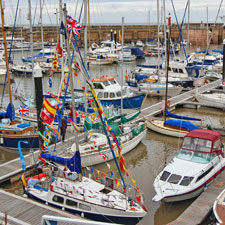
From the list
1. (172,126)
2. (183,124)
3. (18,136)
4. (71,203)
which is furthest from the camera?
(172,126)

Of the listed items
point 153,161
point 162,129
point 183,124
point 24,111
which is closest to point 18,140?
point 24,111

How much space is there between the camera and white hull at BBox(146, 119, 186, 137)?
2037 centimetres

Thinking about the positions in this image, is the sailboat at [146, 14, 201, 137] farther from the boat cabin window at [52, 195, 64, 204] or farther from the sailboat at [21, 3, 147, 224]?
the boat cabin window at [52, 195, 64, 204]

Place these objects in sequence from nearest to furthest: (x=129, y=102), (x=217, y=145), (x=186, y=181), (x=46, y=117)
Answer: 1. (x=186, y=181)
2. (x=46, y=117)
3. (x=217, y=145)
4. (x=129, y=102)

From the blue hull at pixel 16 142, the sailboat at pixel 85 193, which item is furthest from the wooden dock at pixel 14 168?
the sailboat at pixel 85 193

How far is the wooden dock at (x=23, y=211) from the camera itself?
37.3ft

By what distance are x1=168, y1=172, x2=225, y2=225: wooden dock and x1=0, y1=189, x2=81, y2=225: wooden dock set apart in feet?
12.1

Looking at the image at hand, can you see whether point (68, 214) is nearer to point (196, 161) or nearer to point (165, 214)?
point (165, 214)

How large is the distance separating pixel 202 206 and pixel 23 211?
617 centimetres

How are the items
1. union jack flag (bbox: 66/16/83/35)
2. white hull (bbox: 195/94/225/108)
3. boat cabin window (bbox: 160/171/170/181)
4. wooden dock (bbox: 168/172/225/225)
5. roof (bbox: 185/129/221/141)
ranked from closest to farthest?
wooden dock (bbox: 168/172/225/225)
boat cabin window (bbox: 160/171/170/181)
union jack flag (bbox: 66/16/83/35)
roof (bbox: 185/129/221/141)
white hull (bbox: 195/94/225/108)

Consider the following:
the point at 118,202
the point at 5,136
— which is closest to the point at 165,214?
the point at 118,202

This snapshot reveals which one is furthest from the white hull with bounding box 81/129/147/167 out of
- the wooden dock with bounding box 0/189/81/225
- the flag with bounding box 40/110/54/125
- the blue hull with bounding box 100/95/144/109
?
the blue hull with bounding box 100/95/144/109

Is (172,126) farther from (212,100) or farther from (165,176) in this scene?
(165,176)

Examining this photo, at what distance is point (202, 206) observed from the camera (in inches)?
476
